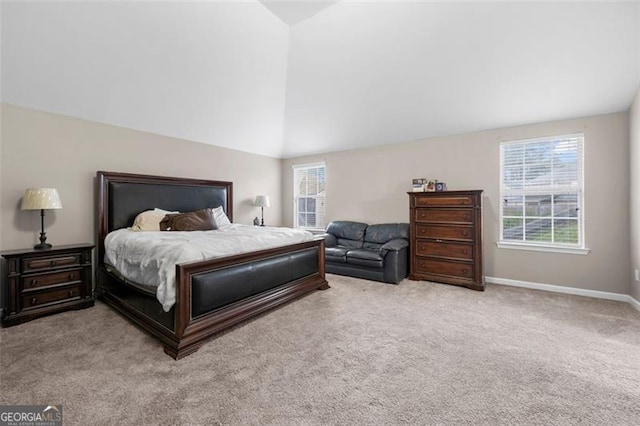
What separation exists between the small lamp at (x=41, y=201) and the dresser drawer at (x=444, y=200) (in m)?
4.60

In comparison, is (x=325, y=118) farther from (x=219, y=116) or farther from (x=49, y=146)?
(x=49, y=146)

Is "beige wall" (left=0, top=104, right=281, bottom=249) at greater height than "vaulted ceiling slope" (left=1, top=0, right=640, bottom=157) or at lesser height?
lesser

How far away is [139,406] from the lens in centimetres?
161

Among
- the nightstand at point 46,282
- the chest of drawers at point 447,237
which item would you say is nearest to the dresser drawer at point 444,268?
the chest of drawers at point 447,237

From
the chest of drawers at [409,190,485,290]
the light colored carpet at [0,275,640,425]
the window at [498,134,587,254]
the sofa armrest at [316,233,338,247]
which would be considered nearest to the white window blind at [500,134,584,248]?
the window at [498,134,587,254]

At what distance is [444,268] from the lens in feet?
13.5

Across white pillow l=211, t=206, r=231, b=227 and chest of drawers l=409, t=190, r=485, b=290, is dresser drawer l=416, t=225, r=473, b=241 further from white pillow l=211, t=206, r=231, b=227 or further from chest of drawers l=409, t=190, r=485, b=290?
white pillow l=211, t=206, r=231, b=227

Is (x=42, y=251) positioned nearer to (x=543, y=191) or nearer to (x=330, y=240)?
(x=330, y=240)

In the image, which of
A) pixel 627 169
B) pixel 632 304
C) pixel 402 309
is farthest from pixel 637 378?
pixel 627 169

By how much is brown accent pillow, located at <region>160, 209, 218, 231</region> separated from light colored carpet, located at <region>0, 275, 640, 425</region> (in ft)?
3.78

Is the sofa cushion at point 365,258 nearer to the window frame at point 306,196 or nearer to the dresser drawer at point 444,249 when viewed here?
the dresser drawer at point 444,249

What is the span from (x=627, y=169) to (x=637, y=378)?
2.72 m

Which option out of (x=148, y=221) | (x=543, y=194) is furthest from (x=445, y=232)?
(x=148, y=221)

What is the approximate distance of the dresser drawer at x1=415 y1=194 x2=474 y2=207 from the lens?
391cm
